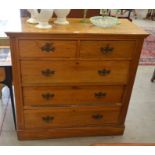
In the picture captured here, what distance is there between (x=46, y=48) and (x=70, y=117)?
64 centimetres

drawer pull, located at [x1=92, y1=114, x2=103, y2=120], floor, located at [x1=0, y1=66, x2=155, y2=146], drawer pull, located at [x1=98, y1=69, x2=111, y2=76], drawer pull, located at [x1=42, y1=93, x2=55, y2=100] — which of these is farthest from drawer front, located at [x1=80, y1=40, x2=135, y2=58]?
floor, located at [x1=0, y1=66, x2=155, y2=146]

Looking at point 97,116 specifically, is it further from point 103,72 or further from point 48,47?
point 48,47

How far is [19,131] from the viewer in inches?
70.4

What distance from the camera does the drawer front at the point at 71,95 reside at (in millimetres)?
1626

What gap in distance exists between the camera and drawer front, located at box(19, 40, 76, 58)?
1.40 m

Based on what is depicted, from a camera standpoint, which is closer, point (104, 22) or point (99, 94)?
point (104, 22)

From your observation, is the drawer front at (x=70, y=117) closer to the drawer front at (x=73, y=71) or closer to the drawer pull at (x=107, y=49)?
the drawer front at (x=73, y=71)

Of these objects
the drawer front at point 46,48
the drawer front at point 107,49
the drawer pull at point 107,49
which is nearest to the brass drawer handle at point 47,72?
the drawer front at point 46,48

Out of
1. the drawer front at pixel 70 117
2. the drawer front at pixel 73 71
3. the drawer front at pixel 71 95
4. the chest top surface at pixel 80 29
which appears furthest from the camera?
the drawer front at pixel 70 117

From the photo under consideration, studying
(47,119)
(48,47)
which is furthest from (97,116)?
(48,47)

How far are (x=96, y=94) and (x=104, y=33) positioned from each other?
0.50 metres

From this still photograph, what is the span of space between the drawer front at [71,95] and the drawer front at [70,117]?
0.24 ft

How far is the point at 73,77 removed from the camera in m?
1.58
